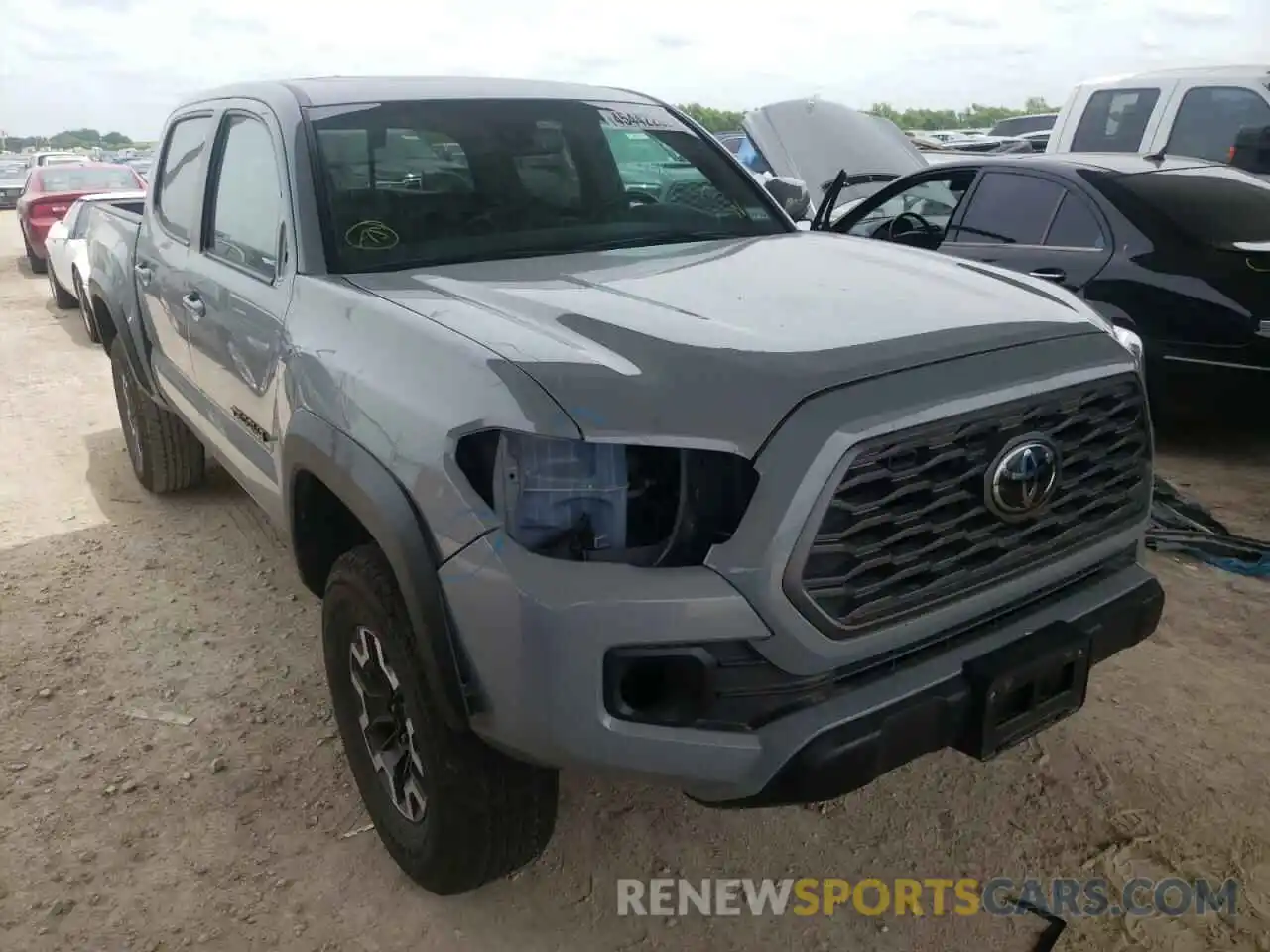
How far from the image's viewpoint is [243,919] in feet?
8.00

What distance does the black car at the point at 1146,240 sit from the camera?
4621mm

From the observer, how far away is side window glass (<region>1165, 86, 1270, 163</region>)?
277 inches

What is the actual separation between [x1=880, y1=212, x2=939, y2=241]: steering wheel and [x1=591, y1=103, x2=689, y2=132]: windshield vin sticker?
2.87 metres

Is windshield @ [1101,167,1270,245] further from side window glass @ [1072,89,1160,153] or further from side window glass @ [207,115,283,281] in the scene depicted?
side window glass @ [207,115,283,281]

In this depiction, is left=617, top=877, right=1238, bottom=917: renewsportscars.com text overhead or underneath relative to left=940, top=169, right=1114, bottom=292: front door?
underneath

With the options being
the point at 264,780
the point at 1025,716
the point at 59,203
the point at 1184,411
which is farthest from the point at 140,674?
the point at 59,203

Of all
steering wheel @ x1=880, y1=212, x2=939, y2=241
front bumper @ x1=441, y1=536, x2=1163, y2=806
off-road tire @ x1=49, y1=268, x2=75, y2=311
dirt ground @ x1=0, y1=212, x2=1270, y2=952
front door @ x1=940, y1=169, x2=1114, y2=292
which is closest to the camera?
front bumper @ x1=441, y1=536, x2=1163, y2=806

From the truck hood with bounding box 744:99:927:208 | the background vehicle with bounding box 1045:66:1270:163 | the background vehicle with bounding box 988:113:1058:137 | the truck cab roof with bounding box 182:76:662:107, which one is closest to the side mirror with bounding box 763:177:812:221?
the truck cab roof with bounding box 182:76:662:107

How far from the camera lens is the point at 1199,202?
4945 millimetres

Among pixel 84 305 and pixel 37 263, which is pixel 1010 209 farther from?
pixel 37 263

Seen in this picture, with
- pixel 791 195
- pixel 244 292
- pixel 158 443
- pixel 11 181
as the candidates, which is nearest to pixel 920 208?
pixel 791 195

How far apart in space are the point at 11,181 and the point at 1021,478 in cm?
3272

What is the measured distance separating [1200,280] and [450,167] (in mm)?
3405

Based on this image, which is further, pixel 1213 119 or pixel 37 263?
pixel 37 263
